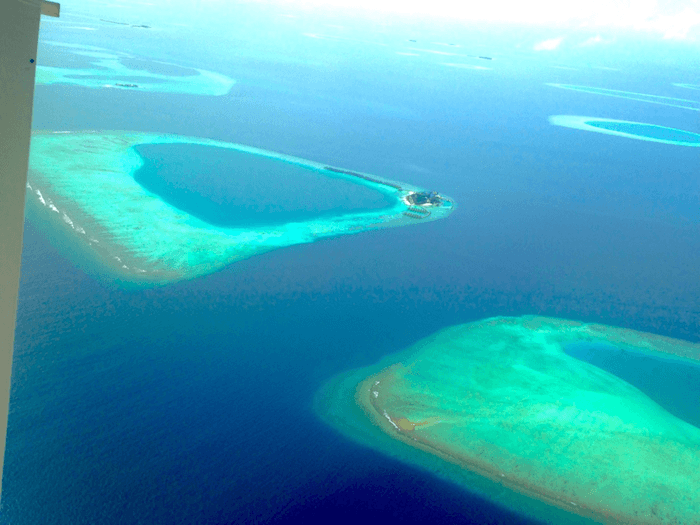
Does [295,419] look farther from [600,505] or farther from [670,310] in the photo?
[670,310]

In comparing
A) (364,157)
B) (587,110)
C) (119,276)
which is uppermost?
(587,110)

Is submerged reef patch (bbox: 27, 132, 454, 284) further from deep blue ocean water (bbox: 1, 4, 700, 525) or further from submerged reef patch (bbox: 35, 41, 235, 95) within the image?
submerged reef patch (bbox: 35, 41, 235, 95)

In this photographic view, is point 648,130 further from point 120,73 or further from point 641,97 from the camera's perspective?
point 120,73

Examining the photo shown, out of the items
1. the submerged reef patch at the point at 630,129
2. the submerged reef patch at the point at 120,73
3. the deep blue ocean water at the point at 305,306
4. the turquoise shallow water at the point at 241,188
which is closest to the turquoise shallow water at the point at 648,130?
the submerged reef patch at the point at 630,129

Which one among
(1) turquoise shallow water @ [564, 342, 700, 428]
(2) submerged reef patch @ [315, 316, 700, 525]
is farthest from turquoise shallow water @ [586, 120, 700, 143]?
(2) submerged reef patch @ [315, 316, 700, 525]

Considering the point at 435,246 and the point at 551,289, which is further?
the point at 435,246

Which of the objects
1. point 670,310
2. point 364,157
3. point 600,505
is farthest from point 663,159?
point 600,505
